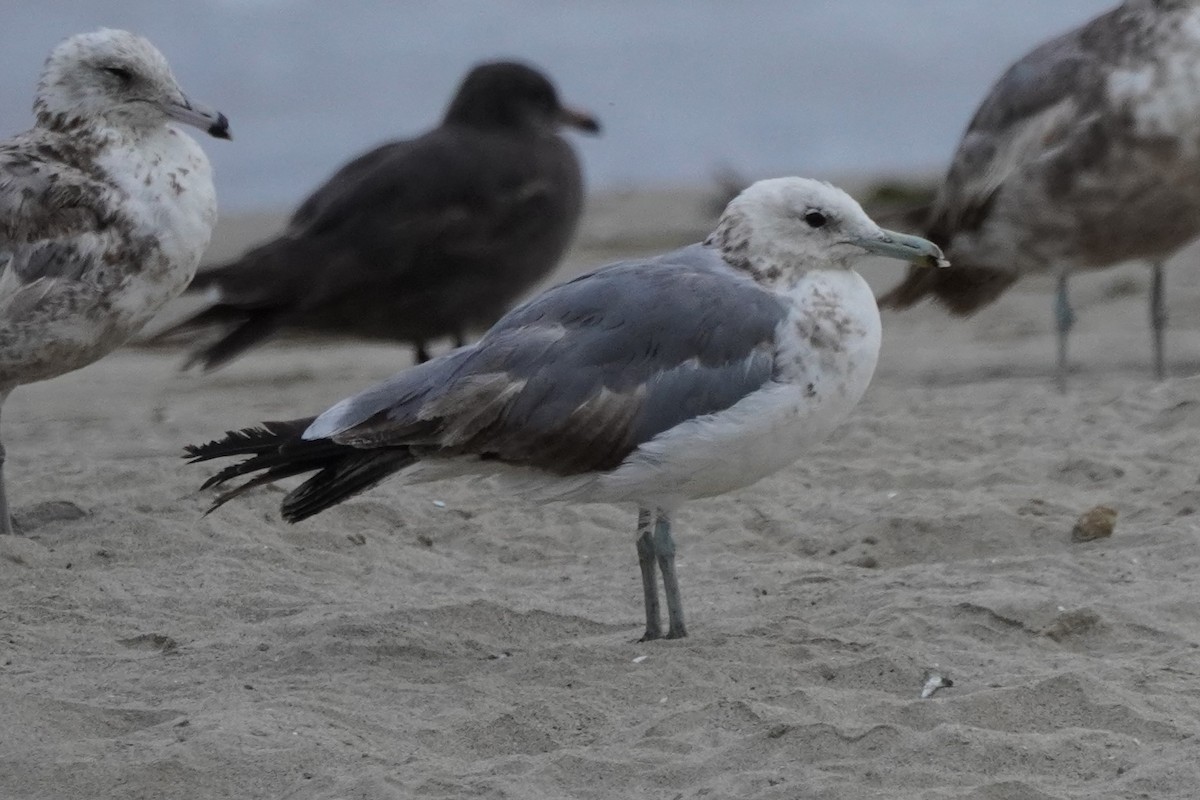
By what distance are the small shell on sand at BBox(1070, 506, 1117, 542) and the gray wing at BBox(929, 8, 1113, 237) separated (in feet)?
10.8

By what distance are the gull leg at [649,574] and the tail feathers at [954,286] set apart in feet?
15.6

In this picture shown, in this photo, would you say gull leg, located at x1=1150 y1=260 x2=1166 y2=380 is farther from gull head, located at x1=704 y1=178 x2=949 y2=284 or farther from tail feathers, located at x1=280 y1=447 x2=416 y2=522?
tail feathers, located at x1=280 y1=447 x2=416 y2=522

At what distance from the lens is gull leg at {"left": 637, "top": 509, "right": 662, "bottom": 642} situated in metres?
5.07

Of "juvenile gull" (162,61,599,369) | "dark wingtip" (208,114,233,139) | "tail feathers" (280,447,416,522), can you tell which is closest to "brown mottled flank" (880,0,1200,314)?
"juvenile gull" (162,61,599,369)

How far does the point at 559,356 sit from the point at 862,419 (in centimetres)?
348

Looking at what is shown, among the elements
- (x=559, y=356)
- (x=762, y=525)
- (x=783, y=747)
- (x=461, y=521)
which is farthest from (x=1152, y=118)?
(x=783, y=747)

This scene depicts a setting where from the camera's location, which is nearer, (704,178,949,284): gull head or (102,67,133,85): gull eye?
(704,178,949,284): gull head

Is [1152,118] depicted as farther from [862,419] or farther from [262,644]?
[262,644]

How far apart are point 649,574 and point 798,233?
3.10 ft

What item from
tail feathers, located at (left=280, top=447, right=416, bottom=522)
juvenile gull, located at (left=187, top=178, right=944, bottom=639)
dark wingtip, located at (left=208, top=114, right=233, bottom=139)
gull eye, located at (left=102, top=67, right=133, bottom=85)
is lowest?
tail feathers, located at (left=280, top=447, right=416, bottom=522)

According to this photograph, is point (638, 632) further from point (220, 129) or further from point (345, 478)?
point (220, 129)

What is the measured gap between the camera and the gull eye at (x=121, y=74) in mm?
6957

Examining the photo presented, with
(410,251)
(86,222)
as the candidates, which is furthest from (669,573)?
(410,251)

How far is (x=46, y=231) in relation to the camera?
21.4 feet
